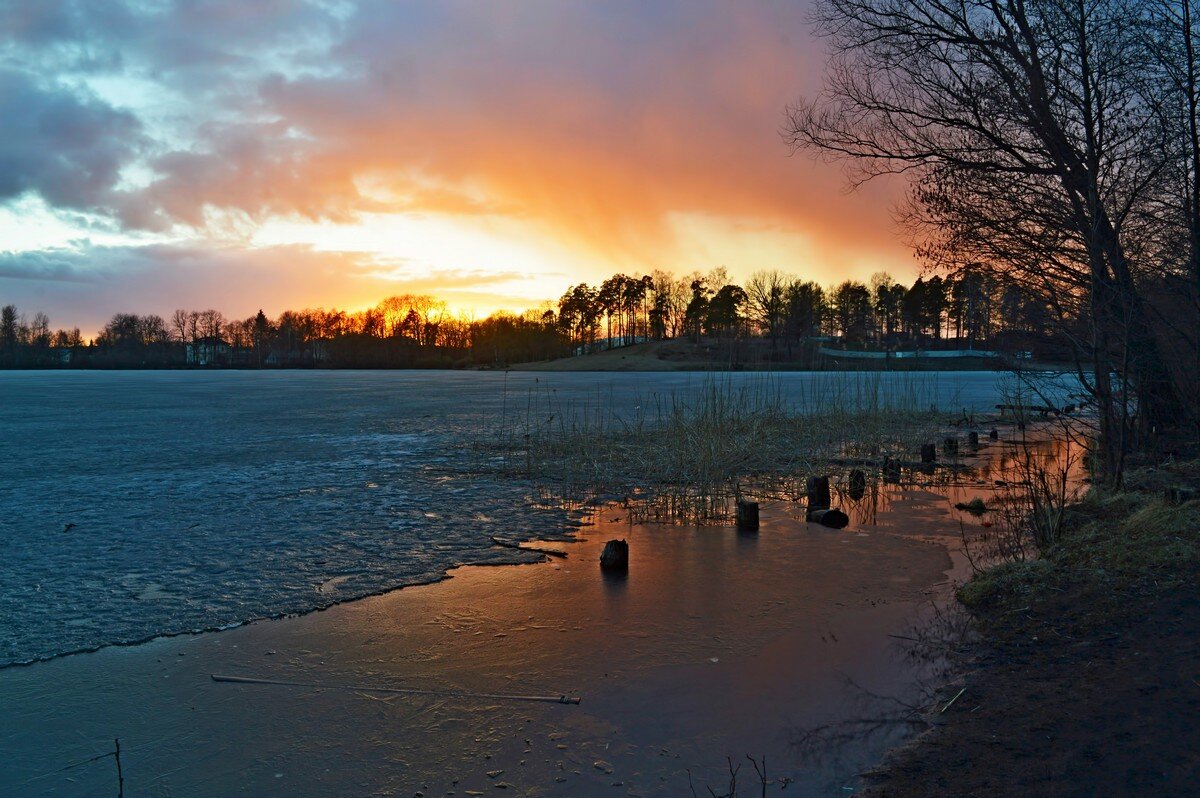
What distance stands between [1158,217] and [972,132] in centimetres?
238

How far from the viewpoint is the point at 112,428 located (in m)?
19.1

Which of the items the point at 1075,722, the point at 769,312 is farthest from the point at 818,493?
the point at 769,312

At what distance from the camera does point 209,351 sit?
13288cm

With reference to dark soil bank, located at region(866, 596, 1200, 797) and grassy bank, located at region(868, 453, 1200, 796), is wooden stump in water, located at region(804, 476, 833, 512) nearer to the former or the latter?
grassy bank, located at region(868, 453, 1200, 796)

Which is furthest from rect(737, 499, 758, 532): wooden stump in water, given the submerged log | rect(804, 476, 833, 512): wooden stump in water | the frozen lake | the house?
the house

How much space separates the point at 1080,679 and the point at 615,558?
359 centimetres

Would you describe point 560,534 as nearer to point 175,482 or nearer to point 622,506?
point 622,506

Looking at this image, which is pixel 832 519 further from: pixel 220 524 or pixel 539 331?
pixel 539 331

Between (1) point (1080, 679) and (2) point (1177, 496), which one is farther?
(2) point (1177, 496)

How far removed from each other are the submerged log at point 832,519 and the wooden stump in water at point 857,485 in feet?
5.86

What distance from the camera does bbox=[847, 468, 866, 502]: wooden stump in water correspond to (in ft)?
33.9

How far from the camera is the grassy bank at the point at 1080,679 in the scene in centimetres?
308

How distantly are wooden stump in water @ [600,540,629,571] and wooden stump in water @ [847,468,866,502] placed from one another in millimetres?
4808

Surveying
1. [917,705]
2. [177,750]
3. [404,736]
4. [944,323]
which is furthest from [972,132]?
[944,323]
